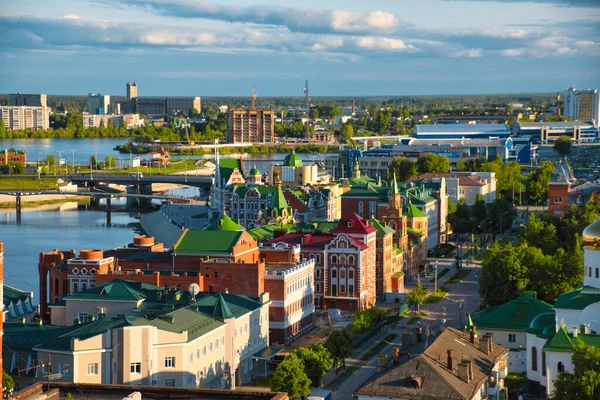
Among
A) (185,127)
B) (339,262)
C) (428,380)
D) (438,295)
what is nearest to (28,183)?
(438,295)

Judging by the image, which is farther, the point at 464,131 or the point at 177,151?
the point at 177,151

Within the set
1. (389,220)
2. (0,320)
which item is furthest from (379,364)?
(389,220)

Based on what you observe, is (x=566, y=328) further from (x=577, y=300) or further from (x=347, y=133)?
(x=347, y=133)

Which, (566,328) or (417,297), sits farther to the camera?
(417,297)

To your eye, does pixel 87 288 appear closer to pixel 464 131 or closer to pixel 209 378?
pixel 209 378

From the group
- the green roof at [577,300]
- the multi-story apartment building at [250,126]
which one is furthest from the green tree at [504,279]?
the multi-story apartment building at [250,126]
